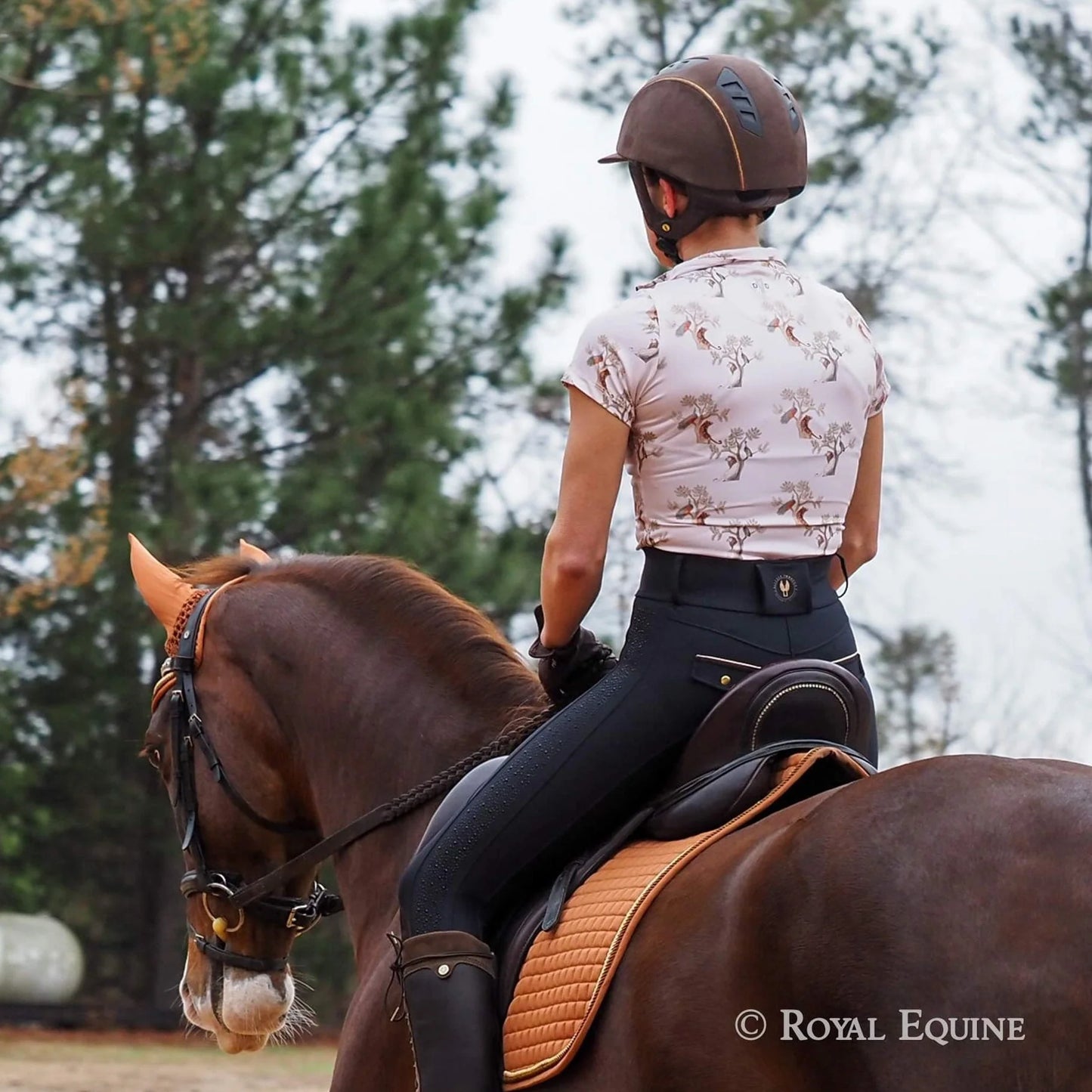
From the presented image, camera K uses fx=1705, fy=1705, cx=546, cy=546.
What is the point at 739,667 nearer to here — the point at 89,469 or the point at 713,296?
the point at 713,296

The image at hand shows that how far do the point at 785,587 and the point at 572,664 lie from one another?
42 cm

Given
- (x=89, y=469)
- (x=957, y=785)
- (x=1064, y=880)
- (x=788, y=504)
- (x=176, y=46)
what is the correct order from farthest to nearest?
(x=89, y=469)
(x=176, y=46)
(x=788, y=504)
(x=957, y=785)
(x=1064, y=880)

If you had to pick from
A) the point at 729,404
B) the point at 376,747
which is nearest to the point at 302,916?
the point at 376,747

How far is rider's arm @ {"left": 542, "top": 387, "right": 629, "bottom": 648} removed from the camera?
9.03ft

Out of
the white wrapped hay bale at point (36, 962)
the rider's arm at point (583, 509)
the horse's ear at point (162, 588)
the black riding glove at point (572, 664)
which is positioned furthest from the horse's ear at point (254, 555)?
the white wrapped hay bale at point (36, 962)

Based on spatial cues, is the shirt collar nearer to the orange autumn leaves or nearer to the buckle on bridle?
the buckle on bridle

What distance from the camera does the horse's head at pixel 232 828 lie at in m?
3.76

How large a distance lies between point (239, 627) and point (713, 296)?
1513mm

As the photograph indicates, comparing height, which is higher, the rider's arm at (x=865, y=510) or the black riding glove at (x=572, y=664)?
the rider's arm at (x=865, y=510)

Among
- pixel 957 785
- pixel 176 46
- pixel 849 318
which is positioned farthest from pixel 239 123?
pixel 957 785

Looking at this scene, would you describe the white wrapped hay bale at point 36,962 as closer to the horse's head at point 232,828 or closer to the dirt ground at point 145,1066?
the dirt ground at point 145,1066

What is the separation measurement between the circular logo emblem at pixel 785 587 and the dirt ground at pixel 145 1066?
7121 mm

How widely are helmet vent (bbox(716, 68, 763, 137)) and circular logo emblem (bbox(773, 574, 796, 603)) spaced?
2.46 ft

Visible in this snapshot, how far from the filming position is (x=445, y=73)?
14.1 metres
